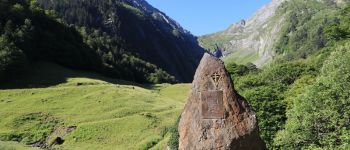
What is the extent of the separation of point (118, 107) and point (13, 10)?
73.4m

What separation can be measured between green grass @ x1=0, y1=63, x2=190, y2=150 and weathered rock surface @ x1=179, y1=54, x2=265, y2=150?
149 ft

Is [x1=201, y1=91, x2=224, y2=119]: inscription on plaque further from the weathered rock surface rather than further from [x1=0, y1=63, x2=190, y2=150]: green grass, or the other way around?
[x1=0, y1=63, x2=190, y2=150]: green grass

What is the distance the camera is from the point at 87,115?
86688 millimetres

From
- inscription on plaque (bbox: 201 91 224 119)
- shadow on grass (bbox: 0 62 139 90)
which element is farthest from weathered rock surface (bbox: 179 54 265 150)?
shadow on grass (bbox: 0 62 139 90)

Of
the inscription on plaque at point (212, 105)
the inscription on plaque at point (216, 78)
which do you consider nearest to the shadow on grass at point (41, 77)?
the inscription on plaque at point (216, 78)

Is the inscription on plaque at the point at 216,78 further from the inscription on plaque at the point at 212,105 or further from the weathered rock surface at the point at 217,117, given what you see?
the inscription on plaque at the point at 212,105

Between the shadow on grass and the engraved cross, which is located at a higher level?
the shadow on grass

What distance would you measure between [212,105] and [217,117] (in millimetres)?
592

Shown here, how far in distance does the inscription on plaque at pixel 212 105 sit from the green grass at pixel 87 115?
1799 inches

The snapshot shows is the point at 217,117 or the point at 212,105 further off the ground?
the point at 212,105

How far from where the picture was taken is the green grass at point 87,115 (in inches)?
2899

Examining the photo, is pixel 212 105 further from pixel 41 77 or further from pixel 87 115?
pixel 41 77

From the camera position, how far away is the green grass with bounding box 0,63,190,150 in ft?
242

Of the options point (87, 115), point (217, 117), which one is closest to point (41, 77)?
point (87, 115)
